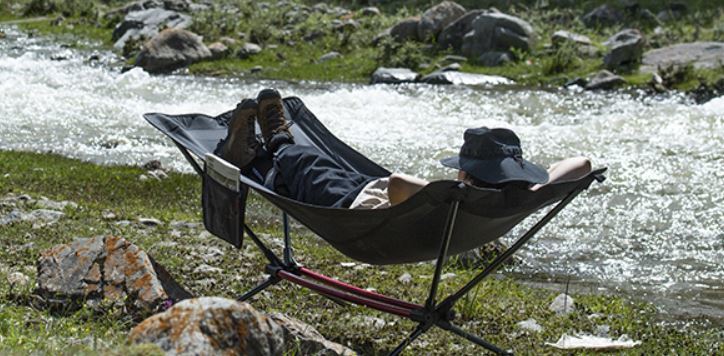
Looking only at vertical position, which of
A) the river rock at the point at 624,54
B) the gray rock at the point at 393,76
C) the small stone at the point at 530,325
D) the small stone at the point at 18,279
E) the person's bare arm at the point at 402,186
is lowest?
the gray rock at the point at 393,76

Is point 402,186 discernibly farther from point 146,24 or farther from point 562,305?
point 146,24

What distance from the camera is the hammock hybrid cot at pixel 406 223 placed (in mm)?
5211

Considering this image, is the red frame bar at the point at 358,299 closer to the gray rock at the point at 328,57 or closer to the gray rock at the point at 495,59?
the gray rock at the point at 495,59

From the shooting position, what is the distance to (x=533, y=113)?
644 inches

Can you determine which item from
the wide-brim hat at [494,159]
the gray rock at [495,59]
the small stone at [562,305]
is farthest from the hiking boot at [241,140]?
the gray rock at [495,59]

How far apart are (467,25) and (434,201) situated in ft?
54.4

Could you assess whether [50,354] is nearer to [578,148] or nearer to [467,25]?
[578,148]

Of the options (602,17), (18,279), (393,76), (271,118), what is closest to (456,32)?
(393,76)

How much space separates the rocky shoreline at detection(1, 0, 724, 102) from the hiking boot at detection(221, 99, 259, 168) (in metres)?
11.8

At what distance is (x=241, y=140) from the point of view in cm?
666

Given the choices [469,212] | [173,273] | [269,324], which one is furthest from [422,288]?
[269,324]

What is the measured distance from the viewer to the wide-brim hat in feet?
17.9

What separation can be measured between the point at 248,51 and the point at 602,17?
23.7ft

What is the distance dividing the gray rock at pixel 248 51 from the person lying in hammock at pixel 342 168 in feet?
48.1
